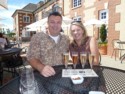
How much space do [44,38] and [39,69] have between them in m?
0.62

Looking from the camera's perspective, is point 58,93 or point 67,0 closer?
point 58,93

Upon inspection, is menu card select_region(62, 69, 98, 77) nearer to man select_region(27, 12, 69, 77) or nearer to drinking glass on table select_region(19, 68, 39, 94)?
drinking glass on table select_region(19, 68, 39, 94)

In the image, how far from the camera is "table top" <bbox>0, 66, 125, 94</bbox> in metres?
1.56

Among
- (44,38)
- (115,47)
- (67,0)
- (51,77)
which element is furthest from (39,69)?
(67,0)

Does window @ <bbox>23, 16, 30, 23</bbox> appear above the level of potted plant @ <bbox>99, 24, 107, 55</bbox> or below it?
above

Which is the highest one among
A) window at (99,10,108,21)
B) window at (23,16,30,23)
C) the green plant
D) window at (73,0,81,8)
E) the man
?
window at (23,16,30,23)

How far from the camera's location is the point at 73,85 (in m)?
1.65

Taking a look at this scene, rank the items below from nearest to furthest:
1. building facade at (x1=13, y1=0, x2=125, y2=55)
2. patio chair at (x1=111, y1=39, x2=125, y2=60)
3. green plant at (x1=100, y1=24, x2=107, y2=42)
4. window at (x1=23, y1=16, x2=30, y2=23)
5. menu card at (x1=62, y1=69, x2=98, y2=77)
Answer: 1. menu card at (x1=62, y1=69, x2=98, y2=77)
2. patio chair at (x1=111, y1=39, x2=125, y2=60)
3. building facade at (x1=13, y1=0, x2=125, y2=55)
4. green plant at (x1=100, y1=24, x2=107, y2=42)
5. window at (x1=23, y1=16, x2=30, y2=23)

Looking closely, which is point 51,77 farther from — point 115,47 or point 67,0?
point 67,0

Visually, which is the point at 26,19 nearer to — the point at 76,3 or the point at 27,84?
the point at 76,3

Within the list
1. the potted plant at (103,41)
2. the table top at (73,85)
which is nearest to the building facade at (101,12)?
the potted plant at (103,41)

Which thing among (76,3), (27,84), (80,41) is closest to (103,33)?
(76,3)

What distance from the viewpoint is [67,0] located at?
16719mm

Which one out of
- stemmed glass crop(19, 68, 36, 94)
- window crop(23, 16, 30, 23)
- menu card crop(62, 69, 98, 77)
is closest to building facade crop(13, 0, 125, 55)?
menu card crop(62, 69, 98, 77)
